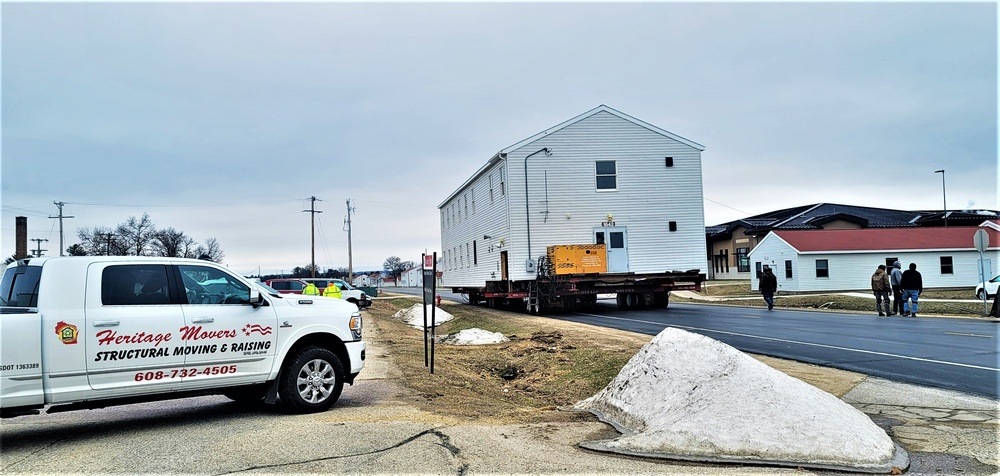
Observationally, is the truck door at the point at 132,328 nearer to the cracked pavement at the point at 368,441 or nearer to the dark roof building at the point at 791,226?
the cracked pavement at the point at 368,441

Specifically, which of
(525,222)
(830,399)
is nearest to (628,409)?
(830,399)

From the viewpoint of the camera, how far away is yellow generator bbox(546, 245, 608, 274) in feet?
84.9

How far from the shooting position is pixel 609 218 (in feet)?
93.4

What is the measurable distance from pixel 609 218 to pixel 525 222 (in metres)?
3.48

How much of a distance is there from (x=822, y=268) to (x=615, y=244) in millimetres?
19603

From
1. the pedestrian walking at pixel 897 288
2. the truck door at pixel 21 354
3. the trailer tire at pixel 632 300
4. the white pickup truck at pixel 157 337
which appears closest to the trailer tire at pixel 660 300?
the trailer tire at pixel 632 300

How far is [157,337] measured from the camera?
709 centimetres

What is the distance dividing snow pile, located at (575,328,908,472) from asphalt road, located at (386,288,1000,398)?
386 centimetres

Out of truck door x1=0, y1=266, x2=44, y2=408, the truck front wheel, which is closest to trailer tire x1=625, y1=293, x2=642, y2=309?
the truck front wheel

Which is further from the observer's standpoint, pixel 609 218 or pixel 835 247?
pixel 835 247

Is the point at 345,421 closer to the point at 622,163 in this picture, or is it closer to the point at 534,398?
the point at 534,398

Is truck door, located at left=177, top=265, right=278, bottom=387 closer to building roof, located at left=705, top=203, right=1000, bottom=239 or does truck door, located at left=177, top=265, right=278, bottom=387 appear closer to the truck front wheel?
the truck front wheel

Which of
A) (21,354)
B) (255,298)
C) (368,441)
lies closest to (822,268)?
(255,298)

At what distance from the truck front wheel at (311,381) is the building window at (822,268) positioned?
1537 inches
